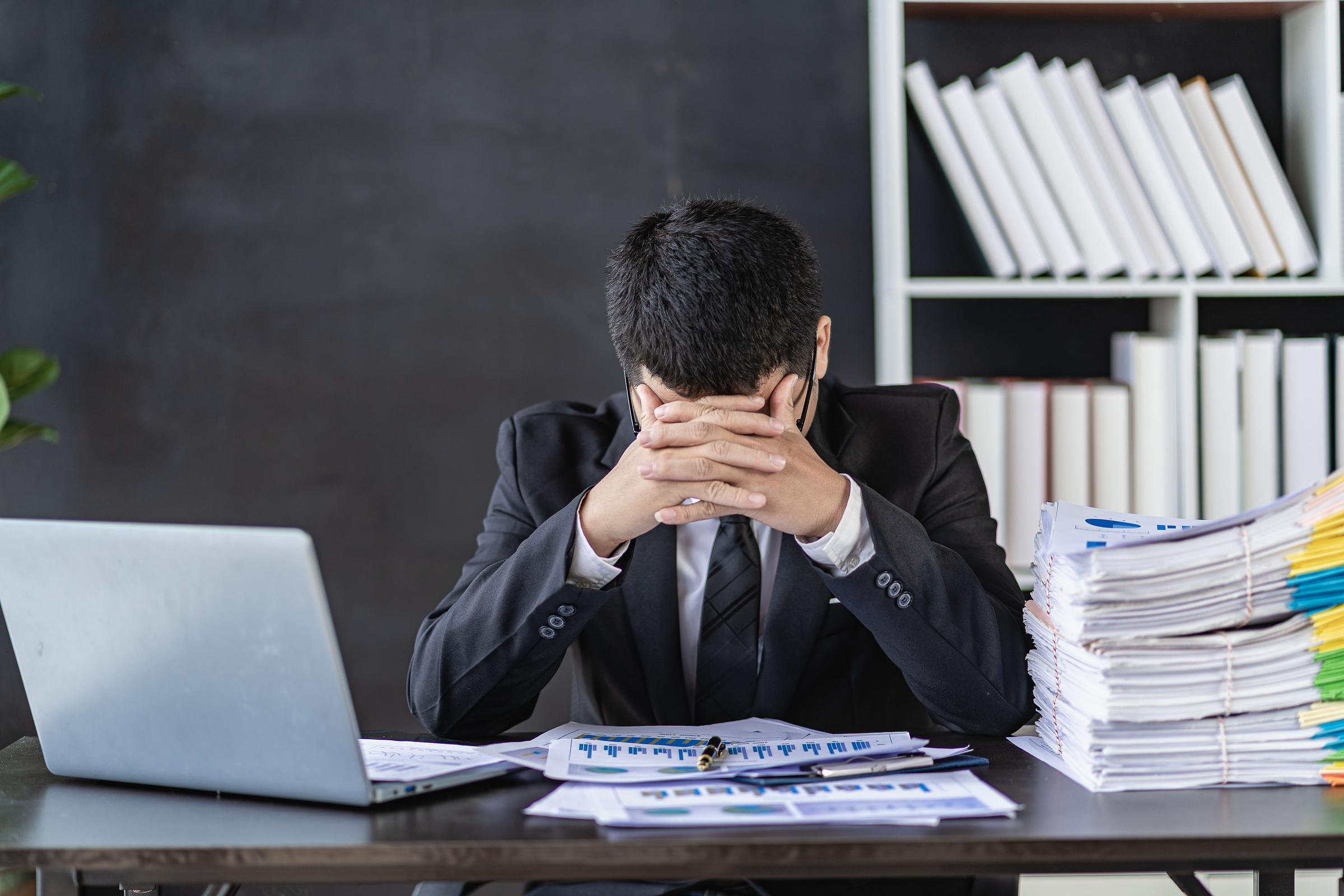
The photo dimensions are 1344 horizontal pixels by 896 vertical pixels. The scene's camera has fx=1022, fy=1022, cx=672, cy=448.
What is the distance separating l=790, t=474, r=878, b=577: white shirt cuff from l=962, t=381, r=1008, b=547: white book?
104 cm

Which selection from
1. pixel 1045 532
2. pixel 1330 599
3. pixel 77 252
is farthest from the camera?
pixel 77 252

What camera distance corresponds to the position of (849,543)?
3.37ft

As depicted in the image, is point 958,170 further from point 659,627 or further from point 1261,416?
point 659,627

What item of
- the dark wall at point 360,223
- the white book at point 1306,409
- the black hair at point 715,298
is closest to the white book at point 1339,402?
the white book at point 1306,409

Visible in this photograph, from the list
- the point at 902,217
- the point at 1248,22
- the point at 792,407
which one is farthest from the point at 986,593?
the point at 1248,22

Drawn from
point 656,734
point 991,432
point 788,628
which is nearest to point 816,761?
point 656,734

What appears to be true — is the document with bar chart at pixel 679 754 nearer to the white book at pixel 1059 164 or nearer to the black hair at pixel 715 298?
the black hair at pixel 715 298

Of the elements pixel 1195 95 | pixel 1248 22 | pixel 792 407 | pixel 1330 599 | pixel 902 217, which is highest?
pixel 1248 22

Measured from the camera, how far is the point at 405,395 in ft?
7.42

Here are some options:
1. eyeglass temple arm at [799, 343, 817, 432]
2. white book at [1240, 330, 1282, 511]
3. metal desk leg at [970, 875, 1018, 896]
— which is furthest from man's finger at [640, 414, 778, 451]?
white book at [1240, 330, 1282, 511]

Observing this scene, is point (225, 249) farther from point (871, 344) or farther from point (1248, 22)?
point (1248, 22)

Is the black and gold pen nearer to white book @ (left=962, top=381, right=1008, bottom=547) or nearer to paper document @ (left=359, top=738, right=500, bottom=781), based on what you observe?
paper document @ (left=359, top=738, right=500, bottom=781)

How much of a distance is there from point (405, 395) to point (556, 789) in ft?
5.08

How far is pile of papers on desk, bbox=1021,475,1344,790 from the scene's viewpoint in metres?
0.83
